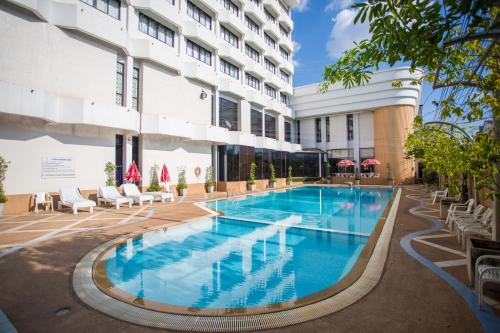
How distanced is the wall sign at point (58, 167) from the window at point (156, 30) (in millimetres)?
8751

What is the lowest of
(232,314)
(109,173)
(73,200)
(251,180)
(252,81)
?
(232,314)

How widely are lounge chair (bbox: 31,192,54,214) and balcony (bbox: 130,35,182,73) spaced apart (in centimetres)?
850

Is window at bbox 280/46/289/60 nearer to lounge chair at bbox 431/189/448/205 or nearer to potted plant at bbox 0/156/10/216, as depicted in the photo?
lounge chair at bbox 431/189/448/205

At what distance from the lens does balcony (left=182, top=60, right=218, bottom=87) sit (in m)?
17.8

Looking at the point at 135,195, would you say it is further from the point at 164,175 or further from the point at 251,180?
the point at 251,180

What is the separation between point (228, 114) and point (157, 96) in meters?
7.26

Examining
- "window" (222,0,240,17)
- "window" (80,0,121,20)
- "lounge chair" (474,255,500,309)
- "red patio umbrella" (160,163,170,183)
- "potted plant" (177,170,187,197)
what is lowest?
"lounge chair" (474,255,500,309)

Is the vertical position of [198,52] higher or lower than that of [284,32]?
lower

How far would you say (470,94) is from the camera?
3.75 metres

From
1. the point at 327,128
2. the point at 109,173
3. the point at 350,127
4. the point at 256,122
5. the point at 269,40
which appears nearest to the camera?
the point at 109,173

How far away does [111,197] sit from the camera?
1259 centimetres

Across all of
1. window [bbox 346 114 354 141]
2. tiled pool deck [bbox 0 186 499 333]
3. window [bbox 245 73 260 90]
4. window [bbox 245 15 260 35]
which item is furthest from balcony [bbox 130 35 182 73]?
window [bbox 346 114 354 141]

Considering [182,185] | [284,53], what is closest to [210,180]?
[182,185]

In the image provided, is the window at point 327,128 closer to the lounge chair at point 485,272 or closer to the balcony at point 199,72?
the balcony at point 199,72
